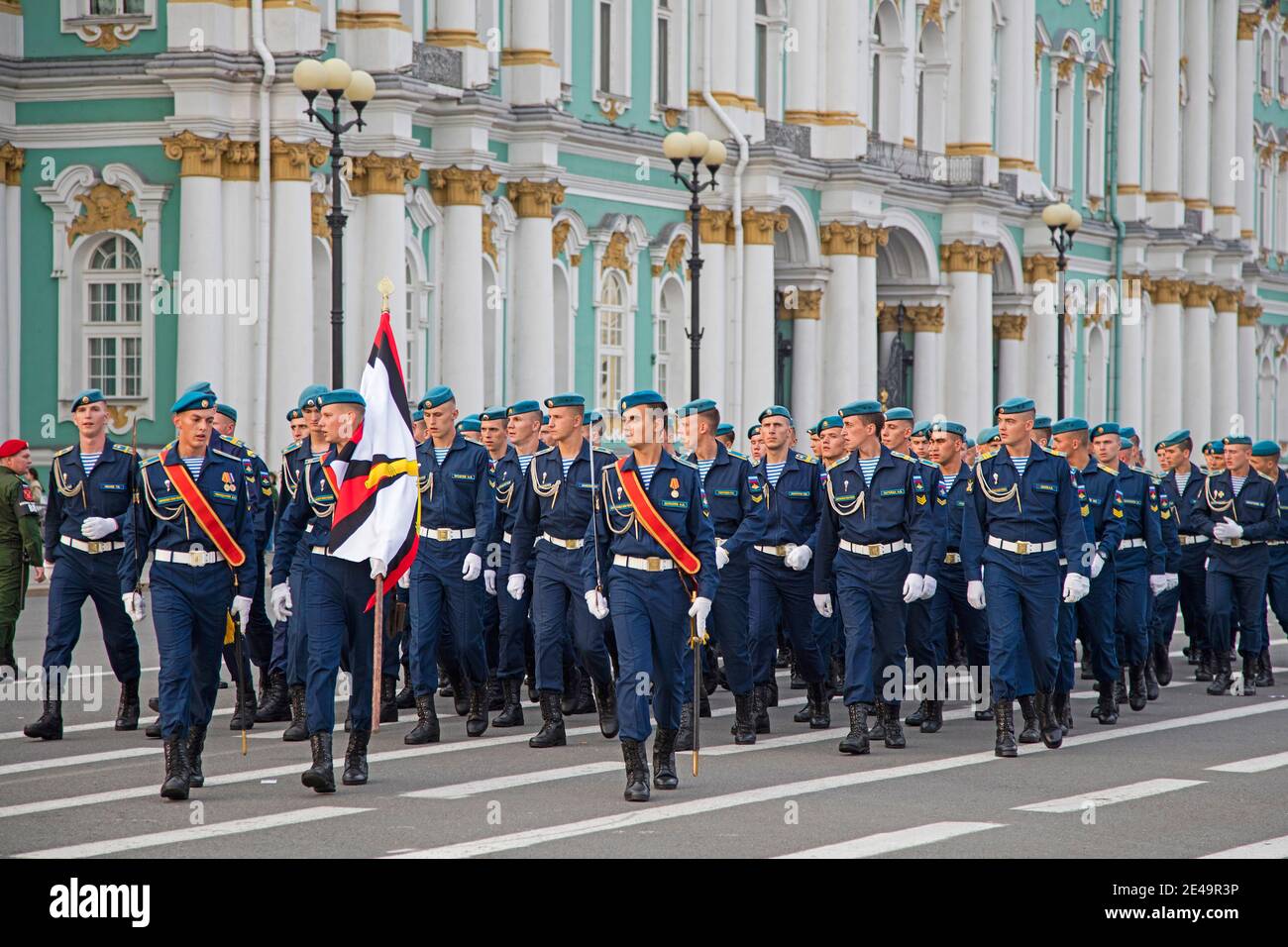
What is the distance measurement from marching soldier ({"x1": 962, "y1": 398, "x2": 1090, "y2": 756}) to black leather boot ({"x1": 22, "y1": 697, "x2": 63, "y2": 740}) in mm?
5669

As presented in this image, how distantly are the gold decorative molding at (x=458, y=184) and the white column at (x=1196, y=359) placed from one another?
2887 cm

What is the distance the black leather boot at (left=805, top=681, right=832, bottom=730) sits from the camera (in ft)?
50.1

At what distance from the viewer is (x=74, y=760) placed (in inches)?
521

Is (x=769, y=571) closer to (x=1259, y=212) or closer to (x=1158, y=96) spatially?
(x=1158, y=96)

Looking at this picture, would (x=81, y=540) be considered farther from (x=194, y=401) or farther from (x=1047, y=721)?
(x=1047, y=721)

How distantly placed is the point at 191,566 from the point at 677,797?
2.85 meters

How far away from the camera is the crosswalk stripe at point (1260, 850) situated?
1010cm

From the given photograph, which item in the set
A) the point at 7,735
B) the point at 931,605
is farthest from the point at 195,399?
the point at 931,605

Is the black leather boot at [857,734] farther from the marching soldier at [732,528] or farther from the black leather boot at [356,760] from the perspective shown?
the black leather boot at [356,760]

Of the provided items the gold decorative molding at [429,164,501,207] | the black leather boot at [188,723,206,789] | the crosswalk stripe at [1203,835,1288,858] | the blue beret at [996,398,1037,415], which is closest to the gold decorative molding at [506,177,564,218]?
the gold decorative molding at [429,164,501,207]

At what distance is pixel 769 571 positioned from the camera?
15.4 metres

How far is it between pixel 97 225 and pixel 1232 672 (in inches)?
626

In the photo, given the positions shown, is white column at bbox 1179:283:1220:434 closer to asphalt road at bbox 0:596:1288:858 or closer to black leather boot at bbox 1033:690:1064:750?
asphalt road at bbox 0:596:1288:858

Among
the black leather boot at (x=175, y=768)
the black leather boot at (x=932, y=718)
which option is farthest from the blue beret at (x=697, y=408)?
the black leather boot at (x=175, y=768)
